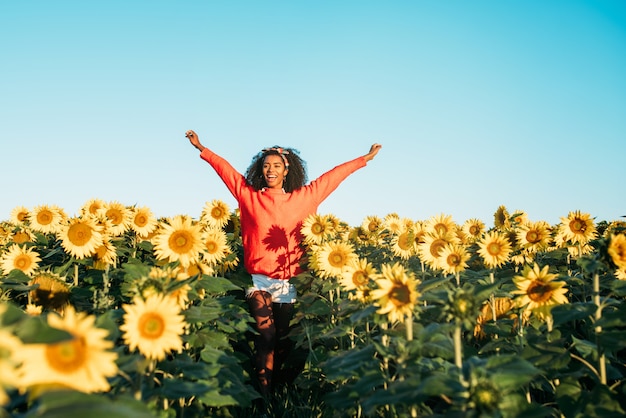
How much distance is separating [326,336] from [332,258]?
5.62 ft

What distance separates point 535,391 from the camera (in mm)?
4684

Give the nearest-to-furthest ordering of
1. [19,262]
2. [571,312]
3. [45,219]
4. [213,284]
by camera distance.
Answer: [571,312]
[213,284]
[19,262]
[45,219]

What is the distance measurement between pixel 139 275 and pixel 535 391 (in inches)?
157

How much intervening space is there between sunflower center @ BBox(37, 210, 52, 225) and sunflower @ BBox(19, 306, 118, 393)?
7509mm

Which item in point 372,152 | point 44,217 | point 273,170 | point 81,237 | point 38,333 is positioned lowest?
point 38,333

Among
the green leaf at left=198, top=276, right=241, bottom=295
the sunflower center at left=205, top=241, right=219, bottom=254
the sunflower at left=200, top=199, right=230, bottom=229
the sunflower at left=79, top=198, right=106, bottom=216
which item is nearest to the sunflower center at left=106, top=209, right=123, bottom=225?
the sunflower at left=79, top=198, right=106, bottom=216

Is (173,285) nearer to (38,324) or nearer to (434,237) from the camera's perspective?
(38,324)

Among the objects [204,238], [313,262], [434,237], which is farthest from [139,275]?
[434,237]

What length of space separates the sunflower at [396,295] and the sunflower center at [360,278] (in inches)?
36.7

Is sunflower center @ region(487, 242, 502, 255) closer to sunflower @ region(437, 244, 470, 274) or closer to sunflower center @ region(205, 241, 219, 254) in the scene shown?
sunflower @ region(437, 244, 470, 274)

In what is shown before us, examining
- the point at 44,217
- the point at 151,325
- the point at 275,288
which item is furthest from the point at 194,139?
the point at 151,325

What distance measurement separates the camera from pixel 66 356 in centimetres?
197

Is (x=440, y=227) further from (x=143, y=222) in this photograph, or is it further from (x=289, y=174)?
(x=143, y=222)

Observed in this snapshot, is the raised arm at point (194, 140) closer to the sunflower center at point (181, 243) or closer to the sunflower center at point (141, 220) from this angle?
the sunflower center at point (141, 220)
